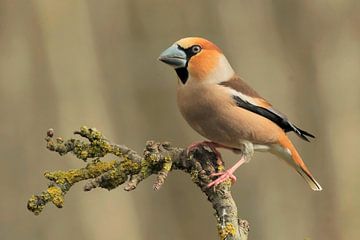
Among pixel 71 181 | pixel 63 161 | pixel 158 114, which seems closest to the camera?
pixel 71 181

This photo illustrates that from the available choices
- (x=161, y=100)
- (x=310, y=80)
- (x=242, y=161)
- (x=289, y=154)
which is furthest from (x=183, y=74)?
(x=310, y=80)

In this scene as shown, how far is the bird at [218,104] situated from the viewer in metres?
1.72

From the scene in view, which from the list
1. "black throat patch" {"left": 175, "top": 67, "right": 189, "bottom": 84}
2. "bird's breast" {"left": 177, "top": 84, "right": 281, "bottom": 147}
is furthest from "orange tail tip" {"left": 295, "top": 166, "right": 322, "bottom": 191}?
"black throat patch" {"left": 175, "top": 67, "right": 189, "bottom": 84}

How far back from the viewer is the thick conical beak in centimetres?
169

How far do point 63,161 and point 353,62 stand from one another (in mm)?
1405

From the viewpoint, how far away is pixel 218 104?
5.76 feet

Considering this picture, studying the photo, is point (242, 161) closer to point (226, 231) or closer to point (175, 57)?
point (175, 57)

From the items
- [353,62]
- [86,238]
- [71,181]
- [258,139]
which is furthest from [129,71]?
[71,181]

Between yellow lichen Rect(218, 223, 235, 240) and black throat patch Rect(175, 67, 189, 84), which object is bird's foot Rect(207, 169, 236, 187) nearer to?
yellow lichen Rect(218, 223, 235, 240)

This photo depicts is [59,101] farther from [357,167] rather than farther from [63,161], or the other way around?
[357,167]

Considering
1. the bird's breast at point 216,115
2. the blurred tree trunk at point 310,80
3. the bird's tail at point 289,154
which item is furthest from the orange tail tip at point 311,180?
the blurred tree trunk at point 310,80

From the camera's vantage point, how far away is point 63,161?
3326mm

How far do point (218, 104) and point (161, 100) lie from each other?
179 cm

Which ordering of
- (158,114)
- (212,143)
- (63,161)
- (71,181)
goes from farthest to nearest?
(158,114) < (63,161) < (212,143) < (71,181)
